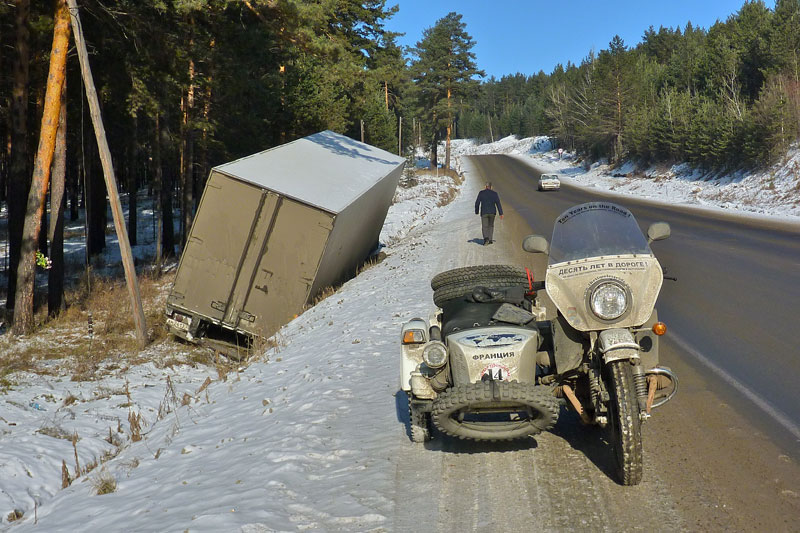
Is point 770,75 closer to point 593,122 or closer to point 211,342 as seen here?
point 593,122

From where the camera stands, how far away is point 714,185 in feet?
137

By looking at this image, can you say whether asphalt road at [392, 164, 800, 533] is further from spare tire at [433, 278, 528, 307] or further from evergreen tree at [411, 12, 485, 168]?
evergreen tree at [411, 12, 485, 168]

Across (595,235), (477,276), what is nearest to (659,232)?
(595,235)

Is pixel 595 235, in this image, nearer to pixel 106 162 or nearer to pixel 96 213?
pixel 106 162

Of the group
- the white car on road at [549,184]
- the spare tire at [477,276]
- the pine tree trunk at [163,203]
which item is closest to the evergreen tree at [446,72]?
the white car on road at [549,184]

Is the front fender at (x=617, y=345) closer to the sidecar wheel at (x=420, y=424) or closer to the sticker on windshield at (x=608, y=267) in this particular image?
the sticker on windshield at (x=608, y=267)

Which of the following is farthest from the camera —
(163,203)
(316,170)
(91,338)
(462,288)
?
(163,203)

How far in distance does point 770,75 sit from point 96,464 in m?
49.7

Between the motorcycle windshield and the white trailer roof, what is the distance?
25.3 ft

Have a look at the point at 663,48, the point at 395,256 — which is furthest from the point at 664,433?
the point at 663,48

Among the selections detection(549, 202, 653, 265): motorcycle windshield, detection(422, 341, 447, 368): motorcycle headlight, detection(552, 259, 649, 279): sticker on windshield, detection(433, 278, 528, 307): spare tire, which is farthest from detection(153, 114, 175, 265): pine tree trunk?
detection(552, 259, 649, 279): sticker on windshield

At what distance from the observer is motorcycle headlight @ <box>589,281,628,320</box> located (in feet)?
16.1

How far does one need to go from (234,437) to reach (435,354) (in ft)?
9.96

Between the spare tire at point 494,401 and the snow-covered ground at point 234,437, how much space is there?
2.39 ft
